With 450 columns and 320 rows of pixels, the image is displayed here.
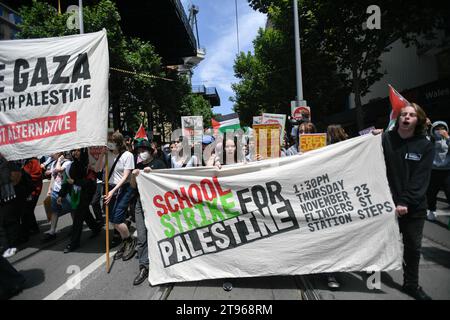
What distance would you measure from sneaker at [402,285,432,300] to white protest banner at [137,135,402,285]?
229 millimetres

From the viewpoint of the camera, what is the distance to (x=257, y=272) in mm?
3156

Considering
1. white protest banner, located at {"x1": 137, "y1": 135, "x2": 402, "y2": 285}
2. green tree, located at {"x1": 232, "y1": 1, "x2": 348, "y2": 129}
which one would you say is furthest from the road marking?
green tree, located at {"x1": 232, "y1": 1, "x2": 348, "y2": 129}

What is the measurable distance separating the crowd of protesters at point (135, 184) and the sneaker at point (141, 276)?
0.01m

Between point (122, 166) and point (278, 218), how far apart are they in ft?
7.83

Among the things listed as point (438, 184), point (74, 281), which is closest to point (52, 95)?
point (74, 281)

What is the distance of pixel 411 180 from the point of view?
2.93 meters

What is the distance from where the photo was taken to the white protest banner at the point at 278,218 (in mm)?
3098

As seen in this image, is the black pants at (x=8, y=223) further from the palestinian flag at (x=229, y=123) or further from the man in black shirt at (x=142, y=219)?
the palestinian flag at (x=229, y=123)

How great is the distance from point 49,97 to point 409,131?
4.24 m

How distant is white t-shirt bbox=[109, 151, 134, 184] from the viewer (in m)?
4.14

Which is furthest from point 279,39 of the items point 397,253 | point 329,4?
point 397,253

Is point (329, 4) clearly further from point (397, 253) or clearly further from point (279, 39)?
point (397, 253)

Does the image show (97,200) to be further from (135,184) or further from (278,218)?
(278,218)

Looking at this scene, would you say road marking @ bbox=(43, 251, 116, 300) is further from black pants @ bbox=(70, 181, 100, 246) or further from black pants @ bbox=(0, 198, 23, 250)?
black pants @ bbox=(0, 198, 23, 250)
